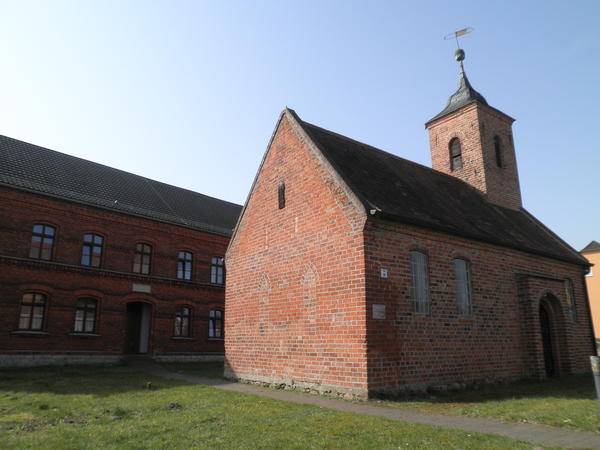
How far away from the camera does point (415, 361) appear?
1055 centimetres

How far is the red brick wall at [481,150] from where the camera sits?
63.9 feet

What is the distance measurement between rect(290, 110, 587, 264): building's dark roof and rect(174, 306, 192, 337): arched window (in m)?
14.1

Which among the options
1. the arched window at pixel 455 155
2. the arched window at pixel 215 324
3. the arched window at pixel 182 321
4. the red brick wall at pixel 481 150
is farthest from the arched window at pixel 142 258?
the arched window at pixel 455 155

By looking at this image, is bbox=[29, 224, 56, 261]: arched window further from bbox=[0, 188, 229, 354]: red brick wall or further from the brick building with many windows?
bbox=[0, 188, 229, 354]: red brick wall

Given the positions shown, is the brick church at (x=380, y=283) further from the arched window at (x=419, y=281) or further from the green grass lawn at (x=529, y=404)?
the green grass lawn at (x=529, y=404)

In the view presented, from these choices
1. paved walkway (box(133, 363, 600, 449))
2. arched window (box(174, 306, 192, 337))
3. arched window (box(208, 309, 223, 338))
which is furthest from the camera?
arched window (box(208, 309, 223, 338))

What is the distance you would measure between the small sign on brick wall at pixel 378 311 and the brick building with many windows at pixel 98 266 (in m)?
15.6

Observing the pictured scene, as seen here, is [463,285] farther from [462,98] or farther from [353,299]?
[462,98]

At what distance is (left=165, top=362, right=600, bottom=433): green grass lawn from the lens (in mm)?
7402

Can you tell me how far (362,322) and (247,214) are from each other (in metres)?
6.72

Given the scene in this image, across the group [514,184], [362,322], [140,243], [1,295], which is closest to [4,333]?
[1,295]

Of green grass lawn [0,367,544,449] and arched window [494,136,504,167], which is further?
arched window [494,136,504,167]

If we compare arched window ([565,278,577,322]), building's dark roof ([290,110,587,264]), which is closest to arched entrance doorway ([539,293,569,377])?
arched window ([565,278,577,322])

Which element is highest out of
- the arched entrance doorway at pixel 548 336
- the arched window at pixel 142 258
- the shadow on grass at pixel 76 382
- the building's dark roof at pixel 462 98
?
the building's dark roof at pixel 462 98
